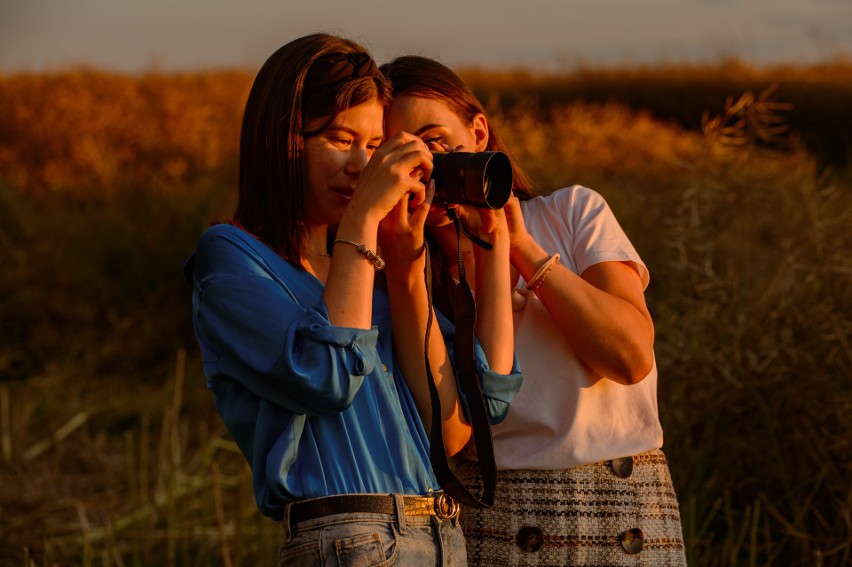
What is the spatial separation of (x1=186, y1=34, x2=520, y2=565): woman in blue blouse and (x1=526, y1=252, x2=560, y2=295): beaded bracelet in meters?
0.05

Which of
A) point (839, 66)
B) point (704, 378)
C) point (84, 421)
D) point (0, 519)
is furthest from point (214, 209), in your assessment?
point (839, 66)

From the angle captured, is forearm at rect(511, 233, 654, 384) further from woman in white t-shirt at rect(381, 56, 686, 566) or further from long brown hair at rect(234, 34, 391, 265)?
long brown hair at rect(234, 34, 391, 265)

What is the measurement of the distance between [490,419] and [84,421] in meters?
3.81

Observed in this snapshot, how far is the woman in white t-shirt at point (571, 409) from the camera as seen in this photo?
1.76m

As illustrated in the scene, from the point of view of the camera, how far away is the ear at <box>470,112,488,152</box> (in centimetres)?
191

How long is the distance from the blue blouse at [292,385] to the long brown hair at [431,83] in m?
0.41

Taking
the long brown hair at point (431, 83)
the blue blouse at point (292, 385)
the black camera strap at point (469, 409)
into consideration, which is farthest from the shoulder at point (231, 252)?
the long brown hair at point (431, 83)

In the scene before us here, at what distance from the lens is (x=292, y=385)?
56.1 inches

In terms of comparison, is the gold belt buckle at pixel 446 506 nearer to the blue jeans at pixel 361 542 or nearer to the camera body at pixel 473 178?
the blue jeans at pixel 361 542

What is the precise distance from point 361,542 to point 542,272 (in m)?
0.54

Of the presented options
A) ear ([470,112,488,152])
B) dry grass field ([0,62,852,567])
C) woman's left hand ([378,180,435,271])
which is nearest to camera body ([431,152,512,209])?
woman's left hand ([378,180,435,271])

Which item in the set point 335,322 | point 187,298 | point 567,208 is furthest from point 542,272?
point 187,298

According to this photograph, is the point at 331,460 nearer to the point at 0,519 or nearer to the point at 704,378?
the point at 704,378

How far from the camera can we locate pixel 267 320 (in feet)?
4.79
